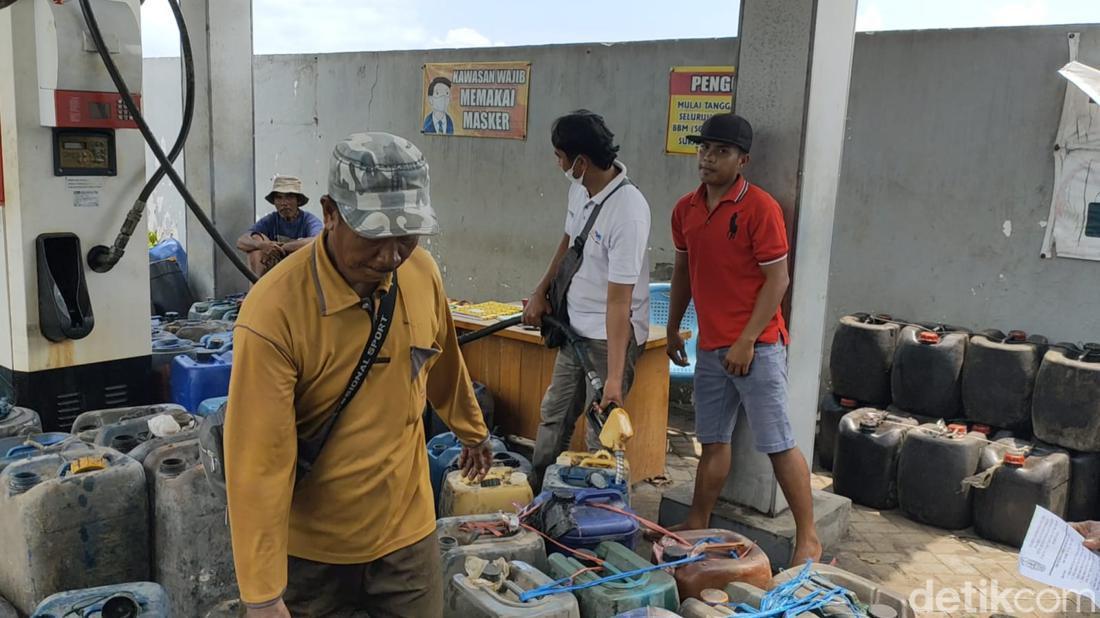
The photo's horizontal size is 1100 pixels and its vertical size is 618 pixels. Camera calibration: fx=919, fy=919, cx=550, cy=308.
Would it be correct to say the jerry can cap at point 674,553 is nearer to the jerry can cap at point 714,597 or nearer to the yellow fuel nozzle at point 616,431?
the jerry can cap at point 714,597

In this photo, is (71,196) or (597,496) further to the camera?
(71,196)

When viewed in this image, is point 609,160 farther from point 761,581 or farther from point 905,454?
point 905,454

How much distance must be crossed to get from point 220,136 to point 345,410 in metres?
6.58

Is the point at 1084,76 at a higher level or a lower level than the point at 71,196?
higher

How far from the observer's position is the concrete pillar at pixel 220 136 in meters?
8.01

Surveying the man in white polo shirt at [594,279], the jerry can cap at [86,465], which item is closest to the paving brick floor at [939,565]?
the man in white polo shirt at [594,279]

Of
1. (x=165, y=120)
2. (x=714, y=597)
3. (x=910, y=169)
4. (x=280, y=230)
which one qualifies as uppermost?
(x=165, y=120)

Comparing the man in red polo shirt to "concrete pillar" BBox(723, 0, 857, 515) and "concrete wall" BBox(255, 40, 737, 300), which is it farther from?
"concrete wall" BBox(255, 40, 737, 300)

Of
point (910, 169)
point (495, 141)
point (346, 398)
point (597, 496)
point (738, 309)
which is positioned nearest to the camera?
point (346, 398)

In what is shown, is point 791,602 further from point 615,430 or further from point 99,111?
point 99,111

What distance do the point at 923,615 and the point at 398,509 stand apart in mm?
3059

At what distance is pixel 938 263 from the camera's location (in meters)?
6.82

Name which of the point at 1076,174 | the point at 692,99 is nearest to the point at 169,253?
the point at 692,99

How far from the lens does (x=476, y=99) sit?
30.4 feet
